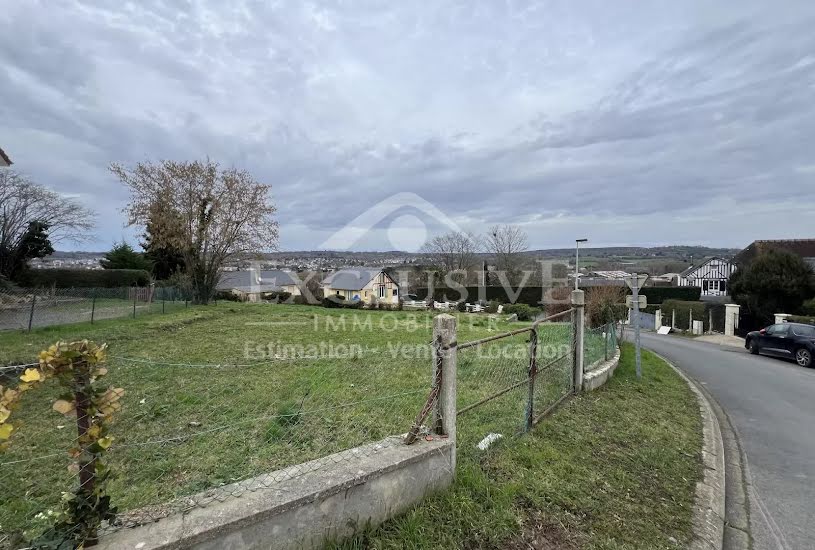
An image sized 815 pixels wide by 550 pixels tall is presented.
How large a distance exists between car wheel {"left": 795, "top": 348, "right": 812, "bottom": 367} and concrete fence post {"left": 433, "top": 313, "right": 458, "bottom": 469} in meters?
14.8

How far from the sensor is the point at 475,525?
8.33ft

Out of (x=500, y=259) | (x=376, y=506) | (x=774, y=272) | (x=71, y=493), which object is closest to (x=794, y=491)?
(x=376, y=506)

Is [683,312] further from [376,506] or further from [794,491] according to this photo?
[376,506]

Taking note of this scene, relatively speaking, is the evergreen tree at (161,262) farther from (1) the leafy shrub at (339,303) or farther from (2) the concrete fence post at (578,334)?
(2) the concrete fence post at (578,334)

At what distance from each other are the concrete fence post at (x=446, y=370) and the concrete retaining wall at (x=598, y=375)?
3925 mm

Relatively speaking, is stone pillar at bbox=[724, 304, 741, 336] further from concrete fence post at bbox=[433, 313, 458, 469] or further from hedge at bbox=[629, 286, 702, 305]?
concrete fence post at bbox=[433, 313, 458, 469]

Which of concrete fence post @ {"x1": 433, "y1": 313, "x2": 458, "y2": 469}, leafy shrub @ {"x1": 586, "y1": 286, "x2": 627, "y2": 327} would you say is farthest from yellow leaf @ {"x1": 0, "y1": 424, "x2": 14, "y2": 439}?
leafy shrub @ {"x1": 586, "y1": 286, "x2": 627, "y2": 327}

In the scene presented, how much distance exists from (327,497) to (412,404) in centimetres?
259

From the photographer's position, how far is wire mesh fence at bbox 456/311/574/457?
3.88 meters

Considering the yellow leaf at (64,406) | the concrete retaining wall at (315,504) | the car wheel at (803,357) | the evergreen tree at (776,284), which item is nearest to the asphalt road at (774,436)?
the car wheel at (803,357)

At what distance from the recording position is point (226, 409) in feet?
15.6

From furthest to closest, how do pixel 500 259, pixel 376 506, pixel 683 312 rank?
1. pixel 500 259
2. pixel 683 312
3. pixel 376 506

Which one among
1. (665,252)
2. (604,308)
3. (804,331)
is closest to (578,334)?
(604,308)

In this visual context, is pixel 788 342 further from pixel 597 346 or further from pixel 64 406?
pixel 64 406
